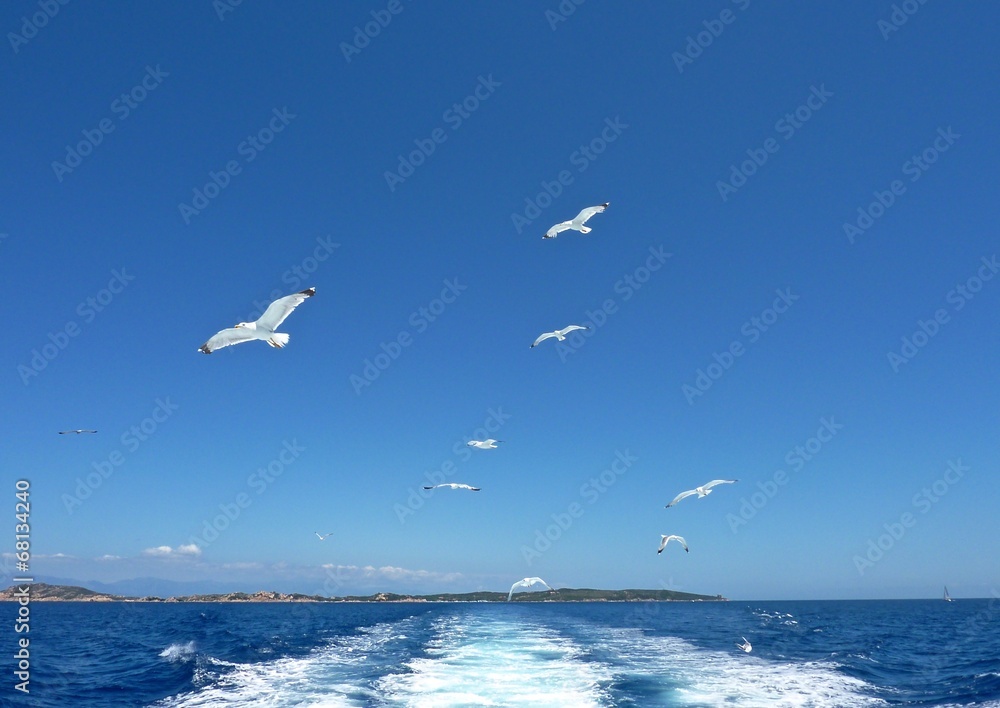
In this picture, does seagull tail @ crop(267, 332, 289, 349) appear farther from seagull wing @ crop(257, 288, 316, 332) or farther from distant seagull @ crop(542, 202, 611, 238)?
distant seagull @ crop(542, 202, 611, 238)

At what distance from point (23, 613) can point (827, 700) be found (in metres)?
23.8

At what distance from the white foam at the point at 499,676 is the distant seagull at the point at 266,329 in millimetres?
12820

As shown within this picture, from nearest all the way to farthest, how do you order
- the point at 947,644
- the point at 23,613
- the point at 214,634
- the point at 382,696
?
the point at 23,613, the point at 382,696, the point at 947,644, the point at 214,634

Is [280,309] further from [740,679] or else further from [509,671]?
[740,679]

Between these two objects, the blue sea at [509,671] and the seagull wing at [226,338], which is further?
the blue sea at [509,671]

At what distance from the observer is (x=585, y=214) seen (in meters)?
17.7

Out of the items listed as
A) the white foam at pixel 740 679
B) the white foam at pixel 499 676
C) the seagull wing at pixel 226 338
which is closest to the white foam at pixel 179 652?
the white foam at pixel 499 676

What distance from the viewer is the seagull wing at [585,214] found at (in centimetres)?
1742

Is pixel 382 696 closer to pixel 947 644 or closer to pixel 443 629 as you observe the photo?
pixel 443 629

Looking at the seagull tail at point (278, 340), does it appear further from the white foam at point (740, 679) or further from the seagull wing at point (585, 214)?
the white foam at point (740, 679)

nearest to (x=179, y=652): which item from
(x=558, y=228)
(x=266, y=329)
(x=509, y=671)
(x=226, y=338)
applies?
(x=509, y=671)

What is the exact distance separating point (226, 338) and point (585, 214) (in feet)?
34.5

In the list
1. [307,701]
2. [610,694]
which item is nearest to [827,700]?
[610,694]

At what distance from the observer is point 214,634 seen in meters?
40.0
